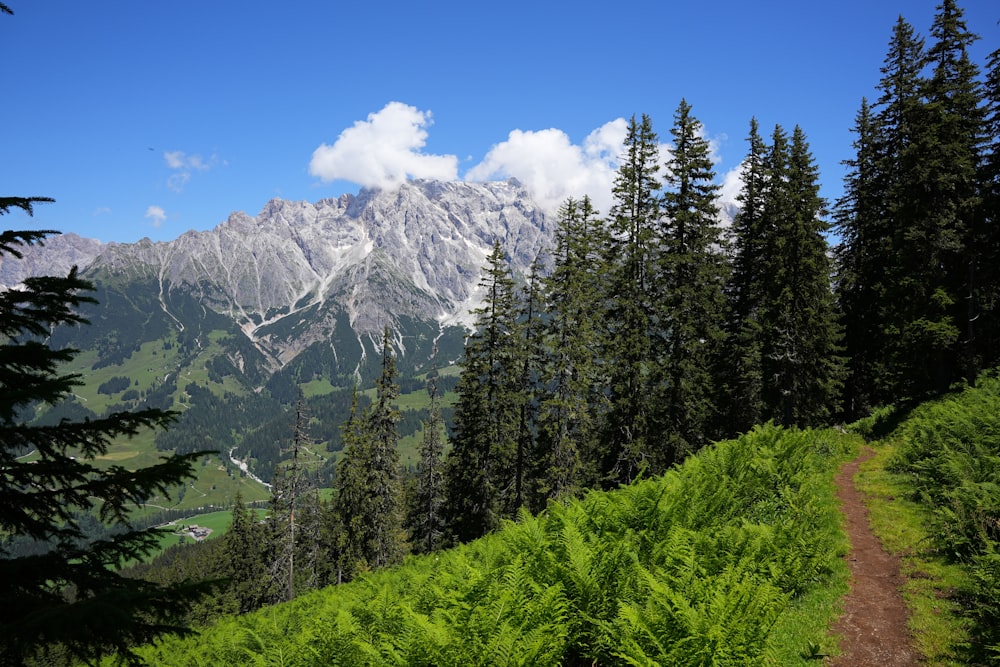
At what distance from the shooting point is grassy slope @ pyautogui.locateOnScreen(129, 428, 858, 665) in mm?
5816

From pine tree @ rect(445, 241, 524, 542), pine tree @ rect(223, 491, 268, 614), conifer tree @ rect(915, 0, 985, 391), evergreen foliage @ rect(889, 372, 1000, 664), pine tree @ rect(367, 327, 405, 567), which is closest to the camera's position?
evergreen foliage @ rect(889, 372, 1000, 664)

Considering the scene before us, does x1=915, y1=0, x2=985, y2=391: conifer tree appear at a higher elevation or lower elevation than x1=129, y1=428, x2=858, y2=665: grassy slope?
higher

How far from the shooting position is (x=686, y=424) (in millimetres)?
27828

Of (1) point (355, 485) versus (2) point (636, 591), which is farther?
(1) point (355, 485)

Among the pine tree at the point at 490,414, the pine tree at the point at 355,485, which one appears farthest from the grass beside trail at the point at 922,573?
the pine tree at the point at 355,485

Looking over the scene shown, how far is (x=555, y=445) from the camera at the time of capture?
89.1 ft

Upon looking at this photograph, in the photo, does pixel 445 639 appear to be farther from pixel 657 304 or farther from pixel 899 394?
pixel 899 394

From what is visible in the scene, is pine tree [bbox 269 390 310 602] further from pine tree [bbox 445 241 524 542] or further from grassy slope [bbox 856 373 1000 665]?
grassy slope [bbox 856 373 1000 665]

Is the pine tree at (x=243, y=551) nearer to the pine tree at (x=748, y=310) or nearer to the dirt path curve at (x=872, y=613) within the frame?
the pine tree at (x=748, y=310)

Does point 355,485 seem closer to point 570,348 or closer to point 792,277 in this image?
point 570,348

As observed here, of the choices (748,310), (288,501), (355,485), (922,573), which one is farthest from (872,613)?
(288,501)

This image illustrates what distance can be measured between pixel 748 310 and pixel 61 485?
110 ft

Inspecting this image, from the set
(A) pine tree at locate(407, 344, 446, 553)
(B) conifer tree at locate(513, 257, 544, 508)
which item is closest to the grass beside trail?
(B) conifer tree at locate(513, 257, 544, 508)

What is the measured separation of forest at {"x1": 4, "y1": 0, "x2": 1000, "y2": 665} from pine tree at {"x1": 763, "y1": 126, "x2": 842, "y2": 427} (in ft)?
0.51
